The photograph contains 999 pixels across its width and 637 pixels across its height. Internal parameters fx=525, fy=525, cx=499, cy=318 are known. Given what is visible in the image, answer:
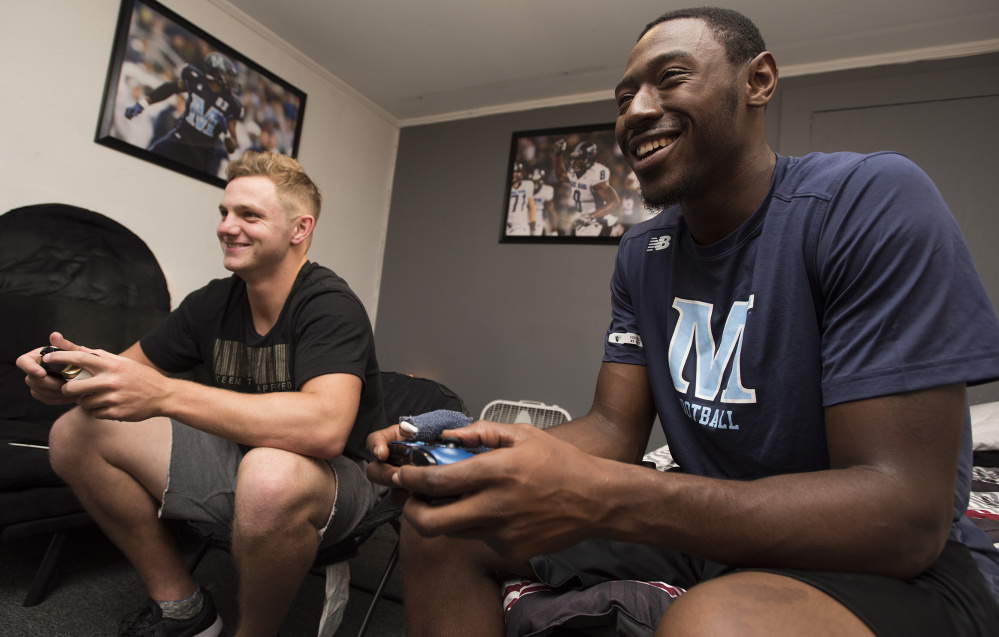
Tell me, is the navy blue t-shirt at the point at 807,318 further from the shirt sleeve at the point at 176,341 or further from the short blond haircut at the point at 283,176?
the shirt sleeve at the point at 176,341

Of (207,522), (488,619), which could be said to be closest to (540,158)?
(207,522)

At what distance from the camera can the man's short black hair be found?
102 centimetres

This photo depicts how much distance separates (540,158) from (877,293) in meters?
3.26

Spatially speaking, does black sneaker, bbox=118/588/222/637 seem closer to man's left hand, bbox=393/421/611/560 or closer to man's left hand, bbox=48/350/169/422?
man's left hand, bbox=48/350/169/422

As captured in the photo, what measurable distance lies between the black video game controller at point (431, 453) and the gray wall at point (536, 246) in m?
2.74

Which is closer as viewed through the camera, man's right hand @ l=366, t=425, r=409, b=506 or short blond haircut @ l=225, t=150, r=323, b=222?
man's right hand @ l=366, t=425, r=409, b=506

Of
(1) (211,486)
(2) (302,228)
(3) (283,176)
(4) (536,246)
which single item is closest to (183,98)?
(3) (283,176)

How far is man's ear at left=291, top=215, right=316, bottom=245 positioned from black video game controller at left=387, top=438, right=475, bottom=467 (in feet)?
3.89

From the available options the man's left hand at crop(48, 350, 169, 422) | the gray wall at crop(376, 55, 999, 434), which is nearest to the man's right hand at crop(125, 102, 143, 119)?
the gray wall at crop(376, 55, 999, 434)

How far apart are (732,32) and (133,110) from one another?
288 cm

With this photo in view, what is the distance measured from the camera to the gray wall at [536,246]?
273cm

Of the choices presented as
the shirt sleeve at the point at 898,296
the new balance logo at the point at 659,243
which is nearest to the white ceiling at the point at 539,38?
the new balance logo at the point at 659,243

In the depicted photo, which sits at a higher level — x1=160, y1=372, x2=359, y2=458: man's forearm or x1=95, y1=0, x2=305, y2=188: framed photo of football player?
x1=95, y1=0, x2=305, y2=188: framed photo of football player

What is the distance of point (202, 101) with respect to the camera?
295 centimetres
